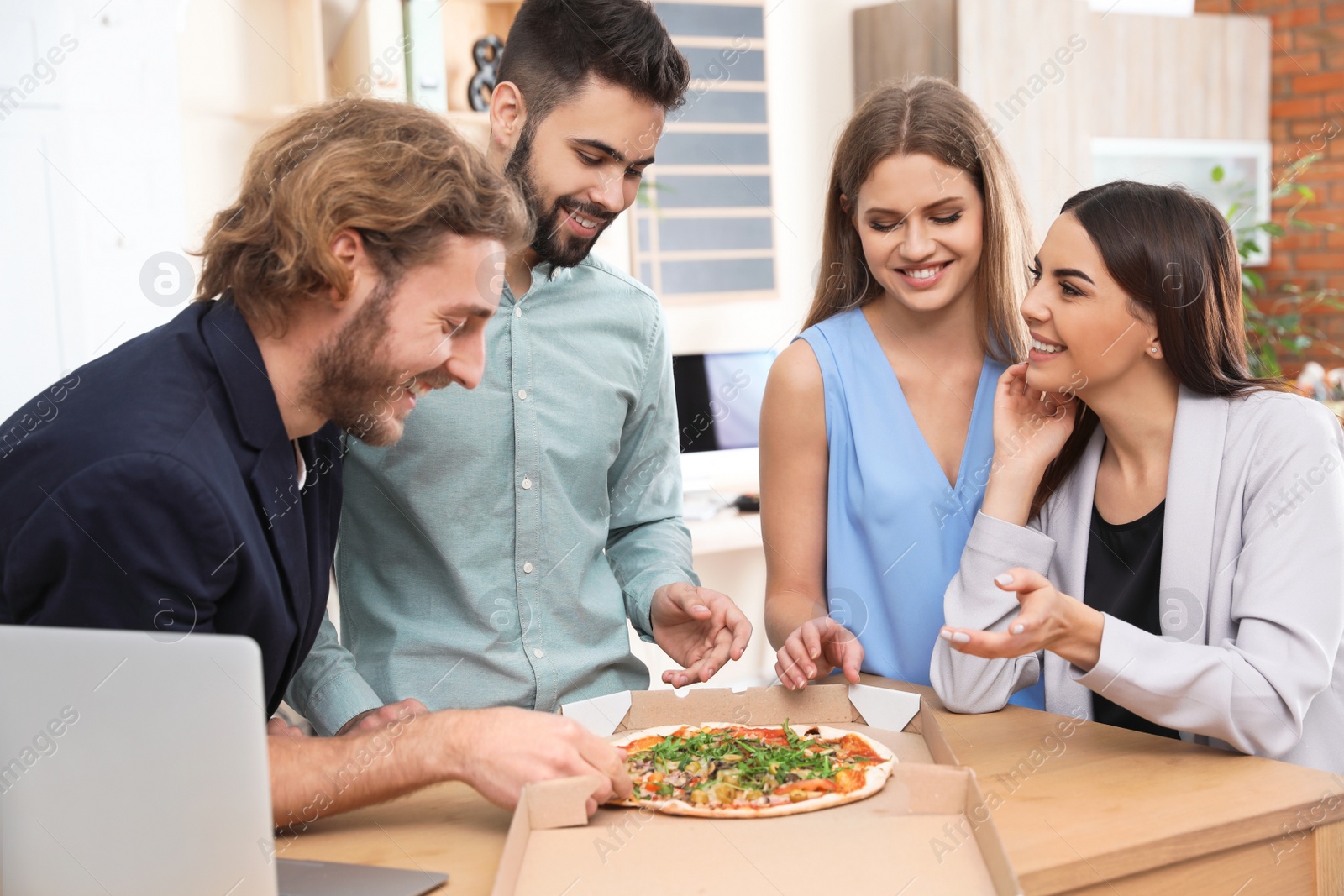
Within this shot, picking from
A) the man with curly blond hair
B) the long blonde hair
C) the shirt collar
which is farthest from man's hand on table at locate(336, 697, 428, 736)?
the long blonde hair

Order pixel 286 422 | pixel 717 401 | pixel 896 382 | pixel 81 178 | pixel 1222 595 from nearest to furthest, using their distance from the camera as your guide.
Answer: pixel 286 422
pixel 1222 595
pixel 896 382
pixel 81 178
pixel 717 401

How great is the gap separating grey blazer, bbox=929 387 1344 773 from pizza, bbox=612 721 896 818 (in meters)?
0.23

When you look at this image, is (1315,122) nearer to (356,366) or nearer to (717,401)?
(717,401)

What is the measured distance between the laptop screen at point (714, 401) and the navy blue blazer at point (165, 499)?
9.11ft

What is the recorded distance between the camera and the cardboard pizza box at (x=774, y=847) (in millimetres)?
971

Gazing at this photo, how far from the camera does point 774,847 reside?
1.05 m

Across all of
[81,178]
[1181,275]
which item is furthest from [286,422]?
[81,178]

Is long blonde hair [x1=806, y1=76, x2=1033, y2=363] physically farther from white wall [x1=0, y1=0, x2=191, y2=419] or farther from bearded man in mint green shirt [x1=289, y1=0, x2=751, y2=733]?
white wall [x1=0, y1=0, x2=191, y2=419]

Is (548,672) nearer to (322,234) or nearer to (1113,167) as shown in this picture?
(322,234)

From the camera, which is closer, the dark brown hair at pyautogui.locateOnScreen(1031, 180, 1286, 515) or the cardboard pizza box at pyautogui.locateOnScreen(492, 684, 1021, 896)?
the cardboard pizza box at pyautogui.locateOnScreen(492, 684, 1021, 896)

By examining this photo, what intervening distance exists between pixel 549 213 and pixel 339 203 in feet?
1.51

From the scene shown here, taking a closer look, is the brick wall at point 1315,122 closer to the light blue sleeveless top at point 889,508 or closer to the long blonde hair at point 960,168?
the long blonde hair at point 960,168

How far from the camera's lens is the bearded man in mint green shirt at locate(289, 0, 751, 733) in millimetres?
1574

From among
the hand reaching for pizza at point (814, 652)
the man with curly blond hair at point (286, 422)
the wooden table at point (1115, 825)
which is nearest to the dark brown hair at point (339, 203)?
the man with curly blond hair at point (286, 422)
